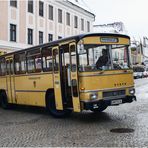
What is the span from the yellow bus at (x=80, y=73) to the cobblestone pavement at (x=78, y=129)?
1.71 ft

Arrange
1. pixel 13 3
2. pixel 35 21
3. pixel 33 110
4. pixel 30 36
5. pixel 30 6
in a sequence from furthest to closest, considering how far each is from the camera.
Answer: pixel 35 21, pixel 30 36, pixel 30 6, pixel 13 3, pixel 33 110

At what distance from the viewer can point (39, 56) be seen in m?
14.3

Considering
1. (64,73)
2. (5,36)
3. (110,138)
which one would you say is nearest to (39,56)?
(64,73)

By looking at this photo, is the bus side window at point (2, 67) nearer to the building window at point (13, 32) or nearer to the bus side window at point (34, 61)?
the bus side window at point (34, 61)

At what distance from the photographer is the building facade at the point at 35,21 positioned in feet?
114

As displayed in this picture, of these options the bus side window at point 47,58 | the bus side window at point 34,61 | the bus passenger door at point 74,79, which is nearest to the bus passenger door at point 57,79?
the bus side window at point 47,58

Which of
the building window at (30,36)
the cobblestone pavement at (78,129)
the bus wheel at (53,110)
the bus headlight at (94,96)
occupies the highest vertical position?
the building window at (30,36)

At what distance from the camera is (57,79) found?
13.1 m

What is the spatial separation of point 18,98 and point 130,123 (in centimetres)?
643

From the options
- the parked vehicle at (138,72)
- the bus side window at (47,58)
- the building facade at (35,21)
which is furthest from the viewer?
the parked vehicle at (138,72)

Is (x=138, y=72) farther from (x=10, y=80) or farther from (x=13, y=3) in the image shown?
(x=10, y=80)

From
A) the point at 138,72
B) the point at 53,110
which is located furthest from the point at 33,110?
the point at 138,72

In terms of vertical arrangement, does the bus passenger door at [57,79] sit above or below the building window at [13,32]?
below

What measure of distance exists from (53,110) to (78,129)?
3.15m
